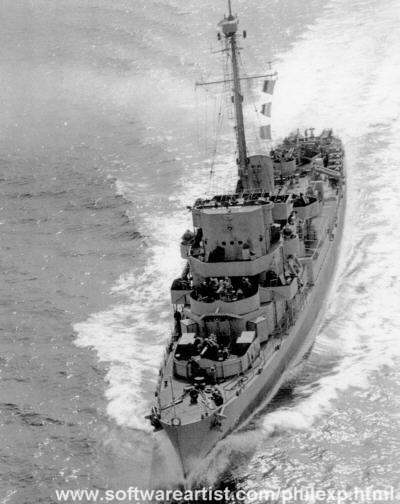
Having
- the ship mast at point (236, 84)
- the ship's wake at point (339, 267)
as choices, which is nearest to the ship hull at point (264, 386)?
the ship's wake at point (339, 267)

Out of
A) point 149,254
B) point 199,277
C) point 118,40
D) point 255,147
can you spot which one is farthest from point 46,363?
point 118,40

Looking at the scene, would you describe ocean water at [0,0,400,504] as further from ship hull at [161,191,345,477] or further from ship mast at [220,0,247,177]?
ship mast at [220,0,247,177]

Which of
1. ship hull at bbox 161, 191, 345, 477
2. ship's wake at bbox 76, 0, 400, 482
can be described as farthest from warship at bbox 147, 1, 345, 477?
ship's wake at bbox 76, 0, 400, 482

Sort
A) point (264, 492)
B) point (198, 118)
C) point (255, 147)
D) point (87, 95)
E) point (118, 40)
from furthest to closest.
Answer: point (118, 40)
point (87, 95)
point (198, 118)
point (255, 147)
point (264, 492)

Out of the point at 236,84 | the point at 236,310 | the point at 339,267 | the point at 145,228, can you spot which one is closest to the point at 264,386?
the point at 236,310

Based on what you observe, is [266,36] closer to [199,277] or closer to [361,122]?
[361,122]
